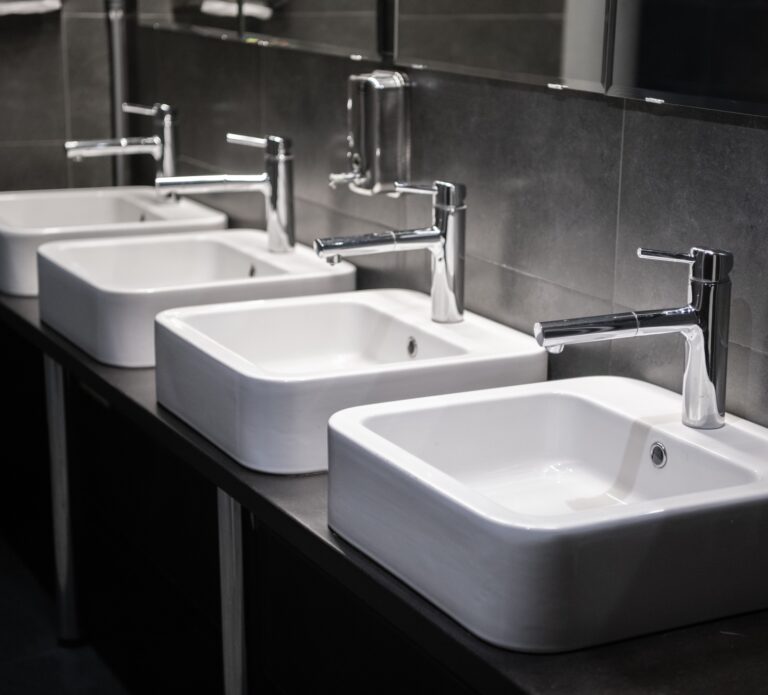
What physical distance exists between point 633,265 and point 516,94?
0.99ft

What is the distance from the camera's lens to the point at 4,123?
294cm

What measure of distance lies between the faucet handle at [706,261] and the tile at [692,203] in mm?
51

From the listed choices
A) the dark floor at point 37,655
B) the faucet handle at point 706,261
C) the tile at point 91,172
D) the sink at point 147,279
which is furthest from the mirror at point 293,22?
the dark floor at point 37,655

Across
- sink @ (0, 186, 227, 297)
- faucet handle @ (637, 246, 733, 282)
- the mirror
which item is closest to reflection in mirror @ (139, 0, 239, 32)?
the mirror

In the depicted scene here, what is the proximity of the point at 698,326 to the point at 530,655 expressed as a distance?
414mm

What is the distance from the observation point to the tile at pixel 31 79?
Result: 2.91 meters

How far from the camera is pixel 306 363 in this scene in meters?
1.85

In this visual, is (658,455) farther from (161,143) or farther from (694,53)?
(161,143)

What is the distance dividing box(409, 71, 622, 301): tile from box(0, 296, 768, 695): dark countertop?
444 mm

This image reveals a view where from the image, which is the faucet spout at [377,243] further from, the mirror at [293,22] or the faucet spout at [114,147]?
the faucet spout at [114,147]

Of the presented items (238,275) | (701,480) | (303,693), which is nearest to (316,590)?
(303,693)

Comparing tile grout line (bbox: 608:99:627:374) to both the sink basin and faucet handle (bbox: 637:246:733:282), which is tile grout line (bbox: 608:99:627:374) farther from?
faucet handle (bbox: 637:246:733:282)

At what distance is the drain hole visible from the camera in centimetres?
133

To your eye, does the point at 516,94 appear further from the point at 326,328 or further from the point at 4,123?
the point at 4,123
